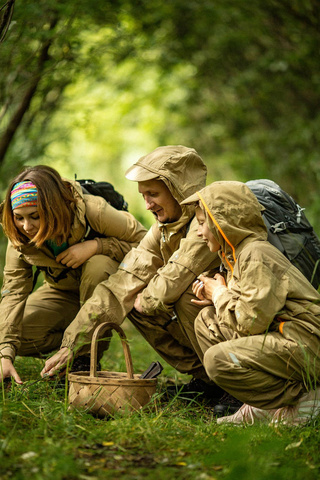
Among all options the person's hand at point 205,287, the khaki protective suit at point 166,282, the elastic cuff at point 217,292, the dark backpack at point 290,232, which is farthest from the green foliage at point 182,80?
the elastic cuff at point 217,292

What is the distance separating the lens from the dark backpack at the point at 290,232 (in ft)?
10.8

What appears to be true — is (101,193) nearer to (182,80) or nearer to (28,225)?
(28,225)

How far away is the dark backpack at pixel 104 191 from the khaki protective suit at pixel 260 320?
4.23 feet

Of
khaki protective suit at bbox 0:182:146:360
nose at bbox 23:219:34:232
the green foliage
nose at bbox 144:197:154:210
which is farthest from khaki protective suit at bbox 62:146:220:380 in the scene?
the green foliage

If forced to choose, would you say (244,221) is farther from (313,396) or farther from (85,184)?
(85,184)

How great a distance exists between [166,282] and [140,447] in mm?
1160

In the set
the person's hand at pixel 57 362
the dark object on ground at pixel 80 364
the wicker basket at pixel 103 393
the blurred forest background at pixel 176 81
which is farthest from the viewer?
the blurred forest background at pixel 176 81

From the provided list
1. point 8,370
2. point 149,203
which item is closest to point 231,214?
point 149,203

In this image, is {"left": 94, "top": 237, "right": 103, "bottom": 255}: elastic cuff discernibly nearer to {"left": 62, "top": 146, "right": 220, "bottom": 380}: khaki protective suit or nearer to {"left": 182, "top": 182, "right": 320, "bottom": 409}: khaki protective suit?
{"left": 62, "top": 146, "right": 220, "bottom": 380}: khaki protective suit

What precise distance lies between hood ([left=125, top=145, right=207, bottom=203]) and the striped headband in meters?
0.58

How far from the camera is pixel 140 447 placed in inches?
99.7

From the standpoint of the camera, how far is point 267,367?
290cm

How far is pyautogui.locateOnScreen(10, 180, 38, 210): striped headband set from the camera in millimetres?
3615

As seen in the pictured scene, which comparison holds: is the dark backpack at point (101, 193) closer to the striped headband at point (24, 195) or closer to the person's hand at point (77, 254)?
the person's hand at point (77, 254)
